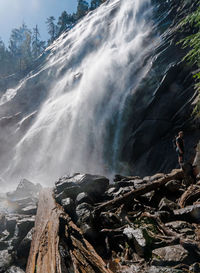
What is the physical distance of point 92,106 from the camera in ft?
74.7

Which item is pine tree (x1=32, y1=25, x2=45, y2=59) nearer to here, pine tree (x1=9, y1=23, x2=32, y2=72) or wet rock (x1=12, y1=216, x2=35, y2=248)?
pine tree (x1=9, y1=23, x2=32, y2=72)

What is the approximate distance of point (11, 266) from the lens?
169 inches

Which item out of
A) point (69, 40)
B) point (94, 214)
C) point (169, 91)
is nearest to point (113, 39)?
point (69, 40)

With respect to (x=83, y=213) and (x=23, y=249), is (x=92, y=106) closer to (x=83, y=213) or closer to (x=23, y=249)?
(x=83, y=213)

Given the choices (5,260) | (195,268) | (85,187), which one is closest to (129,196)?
(85,187)

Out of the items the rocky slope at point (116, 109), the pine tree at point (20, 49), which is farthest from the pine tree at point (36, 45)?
the rocky slope at point (116, 109)

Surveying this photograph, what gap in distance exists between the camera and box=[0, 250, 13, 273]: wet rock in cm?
424

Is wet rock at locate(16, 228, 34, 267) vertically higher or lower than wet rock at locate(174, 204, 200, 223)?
lower

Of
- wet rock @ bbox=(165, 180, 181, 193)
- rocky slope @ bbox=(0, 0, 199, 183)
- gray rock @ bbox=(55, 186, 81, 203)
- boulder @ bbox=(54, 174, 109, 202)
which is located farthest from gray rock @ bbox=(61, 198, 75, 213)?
rocky slope @ bbox=(0, 0, 199, 183)

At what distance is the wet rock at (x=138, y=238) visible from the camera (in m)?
3.31

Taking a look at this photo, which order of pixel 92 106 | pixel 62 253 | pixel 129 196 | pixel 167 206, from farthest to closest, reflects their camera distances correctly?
pixel 92 106
pixel 129 196
pixel 167 206
pixel 62 253

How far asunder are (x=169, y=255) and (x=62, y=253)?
1608mm

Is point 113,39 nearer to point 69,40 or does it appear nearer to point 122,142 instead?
point 69,40

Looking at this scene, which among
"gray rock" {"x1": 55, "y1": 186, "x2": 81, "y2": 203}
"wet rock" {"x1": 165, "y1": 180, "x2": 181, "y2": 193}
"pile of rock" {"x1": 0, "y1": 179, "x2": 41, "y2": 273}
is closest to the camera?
"pile of rock" {"x1": 0, "y1": 179, "x2": 41, "y2": 273}
